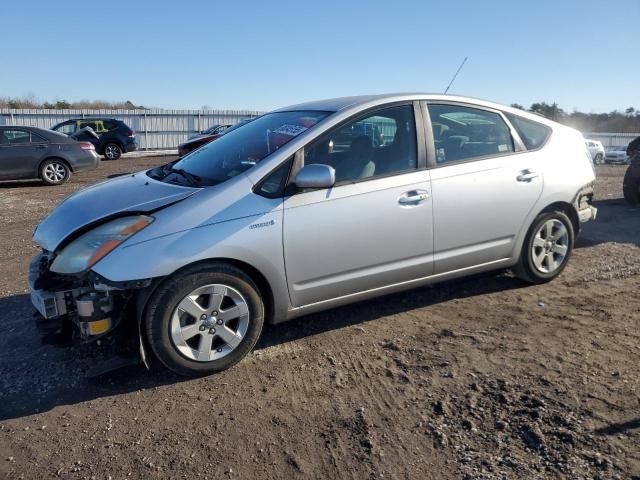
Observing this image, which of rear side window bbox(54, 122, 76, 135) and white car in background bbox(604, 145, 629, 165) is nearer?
rear side window bbox(54, 122, 76, 135)

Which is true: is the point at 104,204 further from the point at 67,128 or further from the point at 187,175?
the point at 67,128

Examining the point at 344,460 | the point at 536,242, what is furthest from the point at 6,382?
the point at 536,242

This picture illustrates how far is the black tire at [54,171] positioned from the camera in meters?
12.0

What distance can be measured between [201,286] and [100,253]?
2.06ft

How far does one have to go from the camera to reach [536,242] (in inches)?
187

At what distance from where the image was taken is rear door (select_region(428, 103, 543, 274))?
13.6 feet

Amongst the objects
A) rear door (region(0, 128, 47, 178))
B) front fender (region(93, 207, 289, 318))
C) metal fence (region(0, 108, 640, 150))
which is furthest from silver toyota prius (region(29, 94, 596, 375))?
metal fence (region(0, 108, 640, 150))

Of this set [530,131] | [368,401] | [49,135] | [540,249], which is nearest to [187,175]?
[368,401]

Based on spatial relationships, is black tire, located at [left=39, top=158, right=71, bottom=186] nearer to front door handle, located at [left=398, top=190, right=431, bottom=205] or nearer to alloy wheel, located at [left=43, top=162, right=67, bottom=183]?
alloy wheel, located at [left=43, top=162, right=67, bottom=183]

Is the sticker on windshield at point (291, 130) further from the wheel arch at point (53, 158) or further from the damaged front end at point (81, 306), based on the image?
the wheel arch at point (53, 158)

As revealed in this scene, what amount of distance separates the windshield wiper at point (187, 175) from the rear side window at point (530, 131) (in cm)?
279

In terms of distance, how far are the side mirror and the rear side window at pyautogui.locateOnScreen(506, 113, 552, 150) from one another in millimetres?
2108

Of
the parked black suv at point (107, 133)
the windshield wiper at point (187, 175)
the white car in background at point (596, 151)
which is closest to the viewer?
the windshield wiper at point (187, 175)

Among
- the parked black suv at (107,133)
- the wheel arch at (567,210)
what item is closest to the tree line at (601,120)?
the parked black suv at (107,133)
